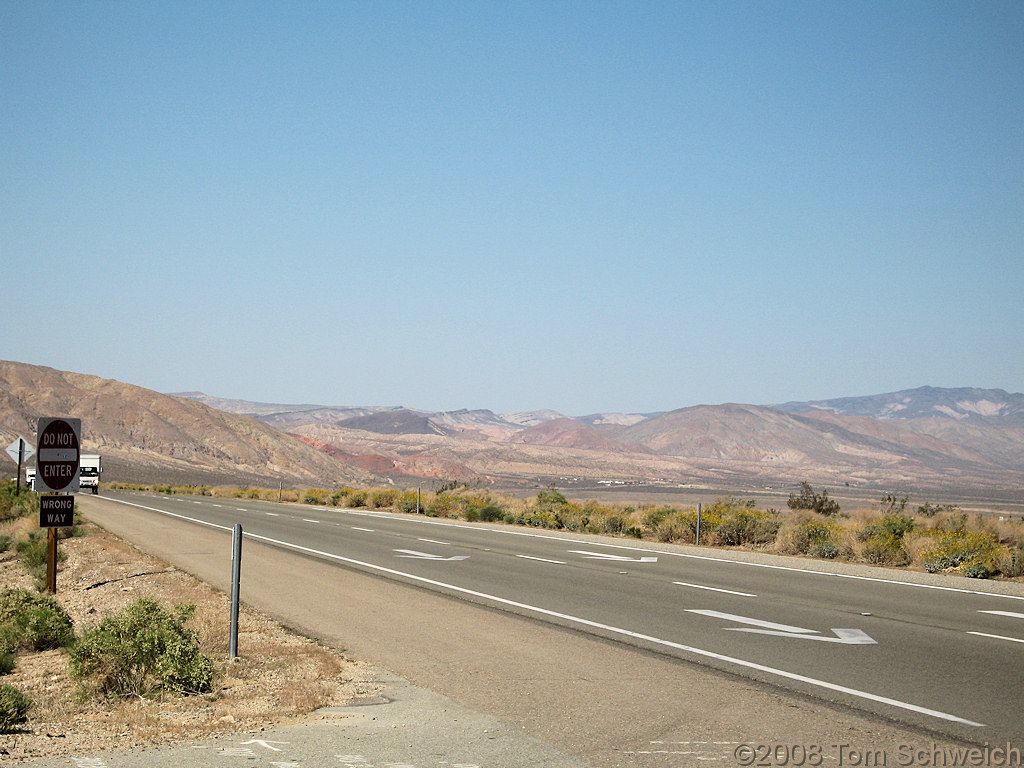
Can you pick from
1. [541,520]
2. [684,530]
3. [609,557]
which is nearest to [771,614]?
[609,557]

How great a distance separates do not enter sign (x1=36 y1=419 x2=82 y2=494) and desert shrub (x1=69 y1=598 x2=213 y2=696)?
5.53 meters

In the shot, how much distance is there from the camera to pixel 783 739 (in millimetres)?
6434

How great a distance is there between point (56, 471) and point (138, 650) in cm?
621

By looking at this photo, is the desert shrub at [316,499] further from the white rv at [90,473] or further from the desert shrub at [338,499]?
the white rv at [90,473]

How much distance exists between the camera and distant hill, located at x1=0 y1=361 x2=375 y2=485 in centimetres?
10269

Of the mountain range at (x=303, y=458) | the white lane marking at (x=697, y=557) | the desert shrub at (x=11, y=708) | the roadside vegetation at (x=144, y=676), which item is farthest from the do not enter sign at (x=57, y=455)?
the mountain range at (x=303, y=458)

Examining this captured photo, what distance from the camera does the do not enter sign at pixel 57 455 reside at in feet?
42.4

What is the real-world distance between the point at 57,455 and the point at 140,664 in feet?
20.7

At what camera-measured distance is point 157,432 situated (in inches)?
4496

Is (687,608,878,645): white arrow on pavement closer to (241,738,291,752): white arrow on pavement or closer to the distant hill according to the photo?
(241,738,291,752): white arrow on pavement

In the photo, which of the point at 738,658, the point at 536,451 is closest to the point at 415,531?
the point at 738,658

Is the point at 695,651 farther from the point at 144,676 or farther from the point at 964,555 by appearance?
the point at 964,555

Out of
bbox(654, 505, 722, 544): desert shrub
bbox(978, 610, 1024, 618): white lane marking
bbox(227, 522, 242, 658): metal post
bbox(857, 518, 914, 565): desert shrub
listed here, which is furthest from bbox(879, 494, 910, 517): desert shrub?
bbox(227, 522, 242, 658): metal post

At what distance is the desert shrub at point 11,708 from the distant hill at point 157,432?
301ft
